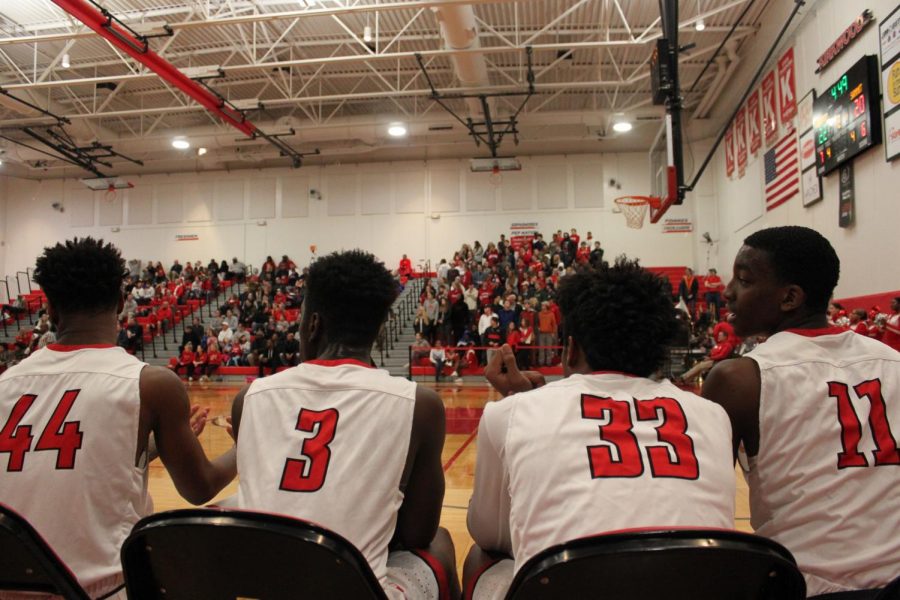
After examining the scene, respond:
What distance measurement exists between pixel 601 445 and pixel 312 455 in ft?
2.28

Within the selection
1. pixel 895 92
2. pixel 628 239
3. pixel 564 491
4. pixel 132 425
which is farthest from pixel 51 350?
pixel 628 239

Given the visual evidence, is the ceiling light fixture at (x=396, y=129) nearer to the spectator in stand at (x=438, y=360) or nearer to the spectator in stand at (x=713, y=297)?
the spectator in stand at (x=438, y=360)

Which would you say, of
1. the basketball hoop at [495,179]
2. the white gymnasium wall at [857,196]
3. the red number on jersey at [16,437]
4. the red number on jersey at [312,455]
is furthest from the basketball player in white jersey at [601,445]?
the basketball hoop at [495,179]

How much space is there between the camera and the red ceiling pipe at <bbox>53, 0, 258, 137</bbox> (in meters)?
9.64

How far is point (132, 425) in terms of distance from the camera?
5.67 ft

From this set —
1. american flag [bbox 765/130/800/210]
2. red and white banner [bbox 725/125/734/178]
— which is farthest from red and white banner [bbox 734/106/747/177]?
american flag [bbox 765/130/800/210]

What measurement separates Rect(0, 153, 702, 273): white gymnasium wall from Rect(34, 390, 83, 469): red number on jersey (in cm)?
1958

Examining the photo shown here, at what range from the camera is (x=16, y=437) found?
1.65 m

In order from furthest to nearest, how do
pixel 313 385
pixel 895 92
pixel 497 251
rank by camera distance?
pixel 497 251 < pixel 895 92 < pixel 313 385

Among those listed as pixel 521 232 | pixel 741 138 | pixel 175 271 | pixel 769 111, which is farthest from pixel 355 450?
pixel 175 271

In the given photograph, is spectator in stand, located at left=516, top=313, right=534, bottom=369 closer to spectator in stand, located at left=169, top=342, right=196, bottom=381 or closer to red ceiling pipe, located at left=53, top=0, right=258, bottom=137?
spectator in stand, located at left=169, top=342, right=196, bottom=381

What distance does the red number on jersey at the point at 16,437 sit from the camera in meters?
1.62

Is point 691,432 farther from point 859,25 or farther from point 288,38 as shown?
point 288,38

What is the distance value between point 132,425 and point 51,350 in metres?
0.40
